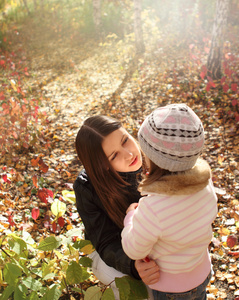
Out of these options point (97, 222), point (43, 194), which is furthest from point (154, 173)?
point (43, 194)

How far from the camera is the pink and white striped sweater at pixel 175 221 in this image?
114 cm

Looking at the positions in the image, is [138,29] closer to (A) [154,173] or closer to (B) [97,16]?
(B) [97,16]

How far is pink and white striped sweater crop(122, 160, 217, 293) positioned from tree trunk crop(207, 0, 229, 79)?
13.5 feet

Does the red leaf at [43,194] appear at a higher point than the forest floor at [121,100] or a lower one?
higher

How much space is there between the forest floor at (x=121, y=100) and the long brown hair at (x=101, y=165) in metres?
0.75

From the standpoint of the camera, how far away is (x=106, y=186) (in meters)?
1.65

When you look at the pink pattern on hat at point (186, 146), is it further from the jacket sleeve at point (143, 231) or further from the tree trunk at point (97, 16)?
the tree trunk at point (97, 16)

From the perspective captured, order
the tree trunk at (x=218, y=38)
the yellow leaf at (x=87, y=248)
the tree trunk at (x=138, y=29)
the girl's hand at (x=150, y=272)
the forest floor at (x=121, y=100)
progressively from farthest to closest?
the tree trunk at (x=138, y=29) → the tree trunk at (x=218, y=38) → the forest floor at (x=121, y=100) → the yellow leaf at (x=87, y=248) → the girl's hand at (x=150, y=272)

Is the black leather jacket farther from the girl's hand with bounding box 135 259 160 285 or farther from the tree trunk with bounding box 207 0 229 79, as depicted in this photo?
the tree trunk with bounding box 207 0 229 79

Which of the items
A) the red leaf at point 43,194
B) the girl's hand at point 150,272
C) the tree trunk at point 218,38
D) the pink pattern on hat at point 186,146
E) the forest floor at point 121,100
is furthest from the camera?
the tree trunk at point 218,38

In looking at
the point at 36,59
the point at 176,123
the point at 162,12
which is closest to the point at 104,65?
the point at 36,59

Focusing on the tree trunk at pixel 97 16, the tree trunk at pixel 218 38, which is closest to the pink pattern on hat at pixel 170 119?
the tree trunk at pixel 218 38

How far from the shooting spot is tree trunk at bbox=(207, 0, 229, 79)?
500 cm

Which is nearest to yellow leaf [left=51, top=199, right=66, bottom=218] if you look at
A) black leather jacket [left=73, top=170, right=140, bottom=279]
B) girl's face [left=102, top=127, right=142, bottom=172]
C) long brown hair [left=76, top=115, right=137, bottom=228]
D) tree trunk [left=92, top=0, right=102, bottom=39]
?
black leather jacket [left=73, top=170, right=140, bottom=279]
